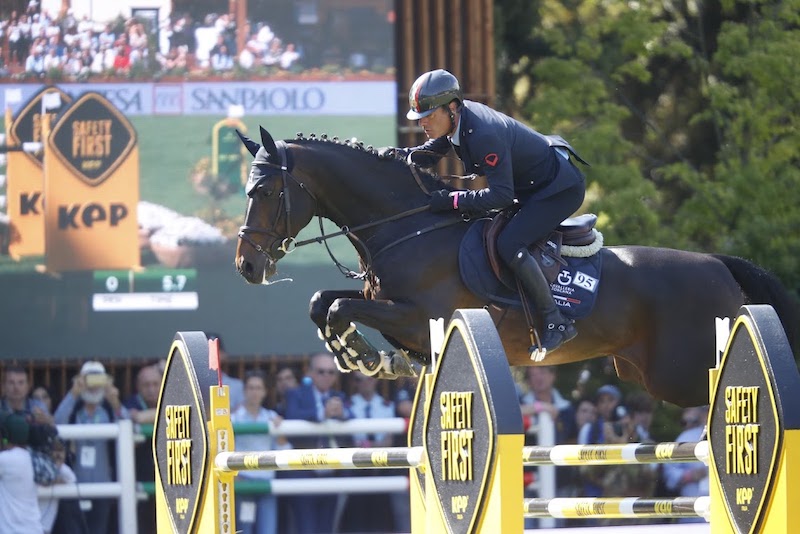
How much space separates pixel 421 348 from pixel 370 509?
395 cm

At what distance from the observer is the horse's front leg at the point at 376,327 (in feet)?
20.7

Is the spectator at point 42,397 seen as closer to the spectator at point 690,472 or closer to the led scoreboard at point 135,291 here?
the led scoreboard at point 135,291

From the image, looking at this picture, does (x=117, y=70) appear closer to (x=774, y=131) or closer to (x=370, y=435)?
(x=370, y=435)

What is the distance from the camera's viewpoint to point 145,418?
9969 millimetres

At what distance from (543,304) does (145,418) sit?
4.45m

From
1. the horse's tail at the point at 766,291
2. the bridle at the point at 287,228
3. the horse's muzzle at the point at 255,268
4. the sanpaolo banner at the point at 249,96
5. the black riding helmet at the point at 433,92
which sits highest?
the sanpaolo banner at the point at 249,96

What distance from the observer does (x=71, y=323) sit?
10.9m

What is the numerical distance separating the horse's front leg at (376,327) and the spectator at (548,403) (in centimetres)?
408

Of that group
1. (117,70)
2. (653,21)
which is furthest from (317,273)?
(653,21)

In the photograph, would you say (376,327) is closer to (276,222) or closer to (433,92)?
(276,222)

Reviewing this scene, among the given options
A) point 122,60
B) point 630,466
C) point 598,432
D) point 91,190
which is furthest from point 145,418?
point 630,466

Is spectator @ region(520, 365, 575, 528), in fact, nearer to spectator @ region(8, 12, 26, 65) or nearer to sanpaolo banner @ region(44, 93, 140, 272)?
sanpaolo banner @ region(44, 93, 140, 272)

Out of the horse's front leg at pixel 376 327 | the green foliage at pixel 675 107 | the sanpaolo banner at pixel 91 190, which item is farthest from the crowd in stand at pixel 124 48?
the horse's front leg at pixel 376 327

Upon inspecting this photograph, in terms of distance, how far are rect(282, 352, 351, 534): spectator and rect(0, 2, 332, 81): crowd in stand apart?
8.79 ft
